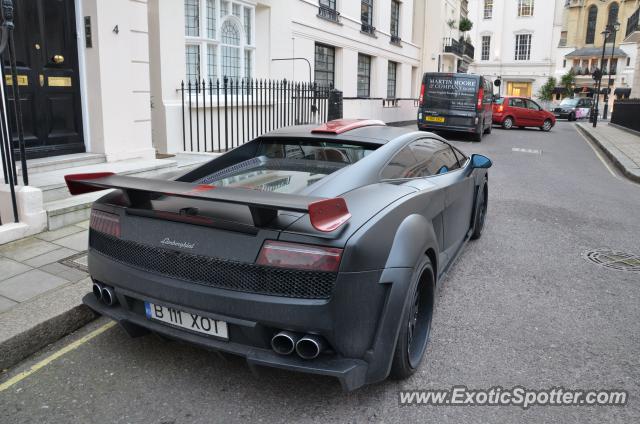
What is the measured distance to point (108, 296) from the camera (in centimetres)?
297

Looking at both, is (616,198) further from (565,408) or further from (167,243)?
(167,243)

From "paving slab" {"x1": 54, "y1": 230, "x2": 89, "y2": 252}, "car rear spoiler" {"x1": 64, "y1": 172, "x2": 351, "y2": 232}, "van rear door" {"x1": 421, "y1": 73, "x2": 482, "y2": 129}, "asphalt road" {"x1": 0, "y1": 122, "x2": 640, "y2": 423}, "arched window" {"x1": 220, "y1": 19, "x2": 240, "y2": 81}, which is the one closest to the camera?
"car rear spoiler" {"x1": 64, "y1": 172, "x2": 351, "y2": 232}

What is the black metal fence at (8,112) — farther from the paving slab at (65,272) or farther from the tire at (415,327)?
the tire at (415,327)

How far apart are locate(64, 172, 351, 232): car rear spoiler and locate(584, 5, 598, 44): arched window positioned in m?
84.4

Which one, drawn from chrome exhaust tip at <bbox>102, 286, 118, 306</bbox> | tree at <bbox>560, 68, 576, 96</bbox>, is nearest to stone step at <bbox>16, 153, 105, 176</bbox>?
chrome exhaust tip at <bbox>102, 286, 118, 306</bbox>

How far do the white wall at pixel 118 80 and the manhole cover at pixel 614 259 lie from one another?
657 centimetres

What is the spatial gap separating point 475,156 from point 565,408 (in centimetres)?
277

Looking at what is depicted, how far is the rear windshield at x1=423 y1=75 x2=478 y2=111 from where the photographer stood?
58.0 ft

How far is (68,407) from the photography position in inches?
108

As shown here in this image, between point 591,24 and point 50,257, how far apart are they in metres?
85.4

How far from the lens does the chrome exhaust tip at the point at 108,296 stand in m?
2.95

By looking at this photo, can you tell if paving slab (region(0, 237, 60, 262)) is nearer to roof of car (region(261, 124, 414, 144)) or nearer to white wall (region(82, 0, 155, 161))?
roof of car (region(261, 124, 414, 144))

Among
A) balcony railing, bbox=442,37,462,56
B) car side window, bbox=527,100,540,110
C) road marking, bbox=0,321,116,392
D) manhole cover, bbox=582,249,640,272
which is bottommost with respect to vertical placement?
road marking, bbox=0,321,116,392

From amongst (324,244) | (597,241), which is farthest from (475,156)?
(324,244)
